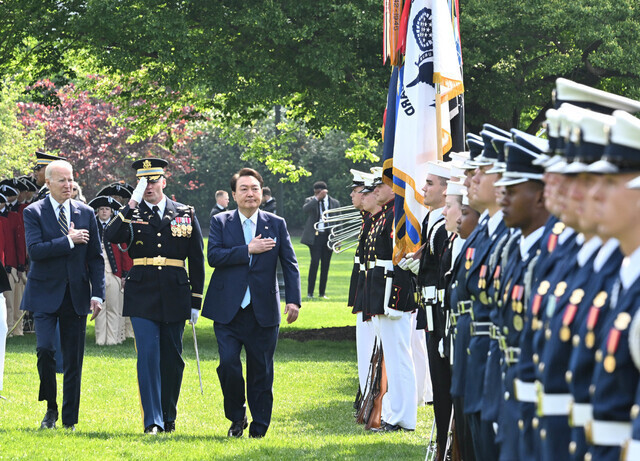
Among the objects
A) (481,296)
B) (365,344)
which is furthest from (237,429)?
(481,296)

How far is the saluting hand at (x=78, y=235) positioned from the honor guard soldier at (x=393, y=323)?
265cm

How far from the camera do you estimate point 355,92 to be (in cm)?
1628

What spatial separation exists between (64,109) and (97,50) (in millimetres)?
30562

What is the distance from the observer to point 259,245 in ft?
32.8

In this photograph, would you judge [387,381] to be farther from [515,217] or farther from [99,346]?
[99,346]

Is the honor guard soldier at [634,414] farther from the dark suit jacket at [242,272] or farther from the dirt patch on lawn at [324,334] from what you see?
the dirt patch on lawn at [324,334]

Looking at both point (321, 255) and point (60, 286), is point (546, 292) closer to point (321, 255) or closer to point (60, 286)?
point (60, 286)

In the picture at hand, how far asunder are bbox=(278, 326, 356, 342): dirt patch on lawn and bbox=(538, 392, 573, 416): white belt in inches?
587

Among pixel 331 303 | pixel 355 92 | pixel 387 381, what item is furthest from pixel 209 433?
pixel 331 303

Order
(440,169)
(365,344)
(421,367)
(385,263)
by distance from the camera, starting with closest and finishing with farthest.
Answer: (440,169)
(385,263)
(365,344)
(421,367)

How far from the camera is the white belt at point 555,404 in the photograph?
425 cm

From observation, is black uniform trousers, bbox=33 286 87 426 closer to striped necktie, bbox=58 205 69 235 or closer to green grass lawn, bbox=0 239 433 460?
green grass lawn, bbox=0 239 433 460

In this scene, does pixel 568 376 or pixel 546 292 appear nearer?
pixel 568 376

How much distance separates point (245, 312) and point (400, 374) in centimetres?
154
